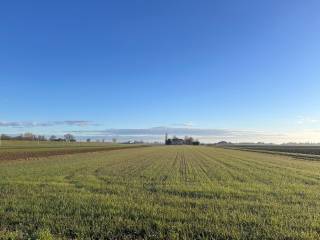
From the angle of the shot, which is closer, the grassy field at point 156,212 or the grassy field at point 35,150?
the grassy field at point 156,212

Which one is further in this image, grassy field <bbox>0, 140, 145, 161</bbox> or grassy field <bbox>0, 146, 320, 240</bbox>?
grassy field <bbox>0, 140, 145, 161</bbox>

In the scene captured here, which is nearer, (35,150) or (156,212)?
(156,212)

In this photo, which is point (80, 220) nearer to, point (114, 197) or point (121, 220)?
point (121, 220)

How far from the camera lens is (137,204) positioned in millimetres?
12977

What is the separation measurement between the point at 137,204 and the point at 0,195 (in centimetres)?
587

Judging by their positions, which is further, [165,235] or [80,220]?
[80,220]

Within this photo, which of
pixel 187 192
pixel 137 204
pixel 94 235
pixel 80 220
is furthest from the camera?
pixel 187 192

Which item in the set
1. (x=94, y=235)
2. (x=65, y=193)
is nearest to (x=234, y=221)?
(x=94, y=235)

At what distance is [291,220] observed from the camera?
10883mm

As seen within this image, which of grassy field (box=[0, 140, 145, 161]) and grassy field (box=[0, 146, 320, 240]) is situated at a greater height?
grassy field (box=[0, 140, 145, 161])

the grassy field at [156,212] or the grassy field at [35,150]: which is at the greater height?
the grassy field at [35,150]

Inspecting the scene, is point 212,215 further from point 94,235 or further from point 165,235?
point 94,235

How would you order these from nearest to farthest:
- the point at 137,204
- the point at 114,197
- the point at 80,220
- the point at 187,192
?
the point at 80,220 < the point at 137,204 < the point at 114,197 < the point at 187,192

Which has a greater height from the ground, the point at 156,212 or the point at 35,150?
the point at 35,150
